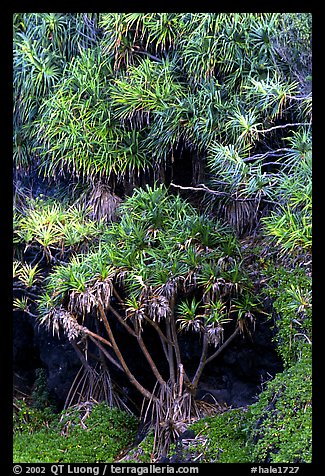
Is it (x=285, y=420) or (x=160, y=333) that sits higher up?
(x=160, y=333)

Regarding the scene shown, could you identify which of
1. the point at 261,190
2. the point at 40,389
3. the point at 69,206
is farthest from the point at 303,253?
the point at 40,389

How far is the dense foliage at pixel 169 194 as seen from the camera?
4.73 metres

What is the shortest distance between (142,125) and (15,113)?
1520mm

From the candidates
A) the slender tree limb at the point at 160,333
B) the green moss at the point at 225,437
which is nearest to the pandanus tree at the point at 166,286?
the slender tree limb at the point at 160,333

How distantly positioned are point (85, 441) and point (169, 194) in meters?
2.69

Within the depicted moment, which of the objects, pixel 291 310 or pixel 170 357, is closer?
pixel 291 310

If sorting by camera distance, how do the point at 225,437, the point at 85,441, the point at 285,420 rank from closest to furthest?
the point at 285,420, the point at 225,437, the point at 85,441

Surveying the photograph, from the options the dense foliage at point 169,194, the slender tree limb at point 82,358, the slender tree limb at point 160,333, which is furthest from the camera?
the slender tree limb at point 82,358

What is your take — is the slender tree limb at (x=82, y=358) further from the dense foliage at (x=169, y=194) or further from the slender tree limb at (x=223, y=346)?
the slender tree limb at (x=223, y=346)

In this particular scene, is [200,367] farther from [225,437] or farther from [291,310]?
[291,310]

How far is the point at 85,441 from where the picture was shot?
16.8 feet

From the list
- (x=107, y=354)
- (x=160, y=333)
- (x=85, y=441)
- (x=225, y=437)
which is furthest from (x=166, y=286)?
(x=85, y=441)

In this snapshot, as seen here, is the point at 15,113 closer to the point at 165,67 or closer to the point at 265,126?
the point at 165,67

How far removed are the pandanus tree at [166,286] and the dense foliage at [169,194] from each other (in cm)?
2
